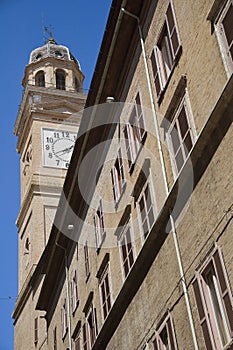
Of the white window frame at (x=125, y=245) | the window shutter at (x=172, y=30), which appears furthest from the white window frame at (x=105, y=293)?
the window shutter at (x=172, y=30)

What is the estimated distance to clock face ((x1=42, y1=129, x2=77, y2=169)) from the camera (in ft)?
171

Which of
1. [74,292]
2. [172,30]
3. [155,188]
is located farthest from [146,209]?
[74,292]

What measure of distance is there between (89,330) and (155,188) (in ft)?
24.8

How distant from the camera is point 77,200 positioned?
1022 inches

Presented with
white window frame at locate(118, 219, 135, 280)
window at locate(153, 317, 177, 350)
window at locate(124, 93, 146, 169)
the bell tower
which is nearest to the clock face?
the bell tower

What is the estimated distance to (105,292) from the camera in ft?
69.4

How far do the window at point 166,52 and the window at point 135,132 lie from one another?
1.45m

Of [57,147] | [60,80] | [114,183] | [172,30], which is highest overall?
[60,80]

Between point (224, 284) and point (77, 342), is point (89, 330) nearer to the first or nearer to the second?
point (77, 342)

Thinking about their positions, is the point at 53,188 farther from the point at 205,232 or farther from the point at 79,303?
the point at 205,232

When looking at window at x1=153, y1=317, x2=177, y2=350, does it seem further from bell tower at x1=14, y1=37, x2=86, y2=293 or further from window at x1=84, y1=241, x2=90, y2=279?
bell tower at x1=14, y1=37, x2=86, y2=293

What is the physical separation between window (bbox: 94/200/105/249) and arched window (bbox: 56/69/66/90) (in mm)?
37444

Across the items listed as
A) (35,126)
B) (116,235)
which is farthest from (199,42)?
(35,126)

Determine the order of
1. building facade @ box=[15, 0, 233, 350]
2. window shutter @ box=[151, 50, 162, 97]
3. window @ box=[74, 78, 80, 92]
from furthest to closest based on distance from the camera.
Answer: window @ box=[74, 78, 80, 92], window shutter @ box=[151, 50, 162, 97], building facade @ box=[15, 0, 233, 350]
